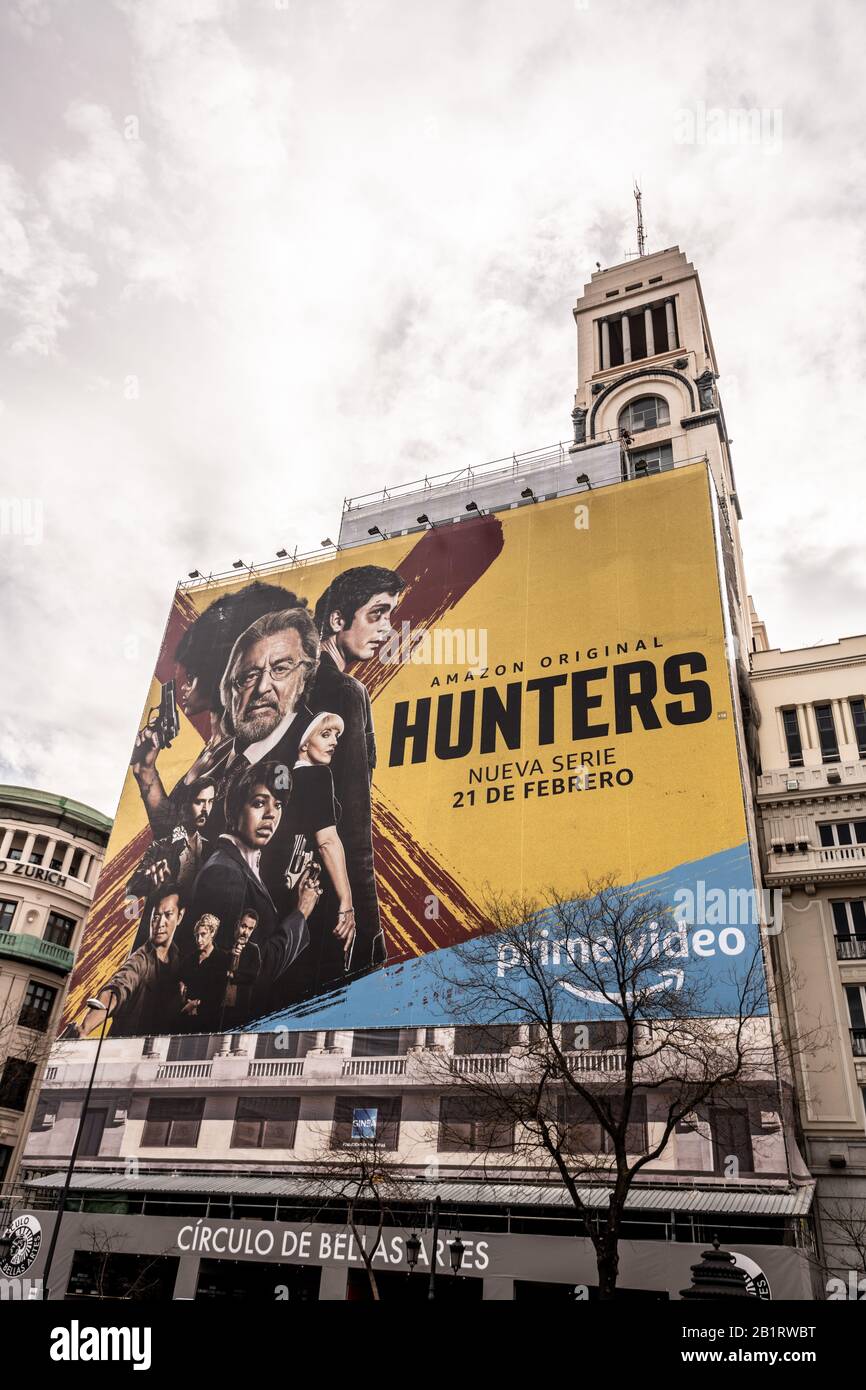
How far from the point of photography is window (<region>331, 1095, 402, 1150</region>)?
35.9 metres

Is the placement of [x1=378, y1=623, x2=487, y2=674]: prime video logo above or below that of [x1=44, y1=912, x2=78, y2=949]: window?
above

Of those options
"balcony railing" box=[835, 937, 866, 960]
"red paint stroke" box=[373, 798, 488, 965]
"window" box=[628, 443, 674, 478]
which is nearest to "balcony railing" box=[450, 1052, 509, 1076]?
"red paint stroke" box=[373, 798, 488, 965]

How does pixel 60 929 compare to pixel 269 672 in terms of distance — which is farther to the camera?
pixel 60 929

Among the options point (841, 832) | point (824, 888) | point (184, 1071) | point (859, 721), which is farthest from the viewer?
point (859, 721)

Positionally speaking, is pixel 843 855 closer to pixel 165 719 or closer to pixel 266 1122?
pixel 266 1122

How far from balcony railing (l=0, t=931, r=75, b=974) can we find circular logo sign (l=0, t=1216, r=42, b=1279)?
15497 millimetres

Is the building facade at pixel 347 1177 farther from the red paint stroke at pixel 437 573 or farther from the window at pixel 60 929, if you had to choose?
the red paint stroke at pixel 437 573

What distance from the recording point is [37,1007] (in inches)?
2050

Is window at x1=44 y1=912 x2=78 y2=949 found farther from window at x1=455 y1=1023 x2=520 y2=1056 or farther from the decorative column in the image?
the decorative column

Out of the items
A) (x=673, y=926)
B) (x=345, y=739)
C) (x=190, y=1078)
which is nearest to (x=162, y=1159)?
(x=190, y=1078)

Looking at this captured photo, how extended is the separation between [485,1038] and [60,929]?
30.0 metres

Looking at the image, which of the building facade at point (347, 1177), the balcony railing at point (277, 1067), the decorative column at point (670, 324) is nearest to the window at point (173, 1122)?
the building facade at point (347, 1177)

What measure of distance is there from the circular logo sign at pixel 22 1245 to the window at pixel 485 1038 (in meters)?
18.9
